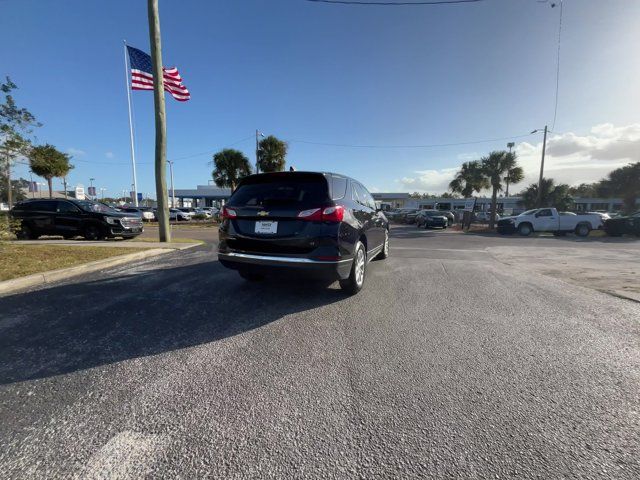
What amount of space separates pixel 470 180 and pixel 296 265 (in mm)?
35207

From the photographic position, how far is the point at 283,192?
13.6ft

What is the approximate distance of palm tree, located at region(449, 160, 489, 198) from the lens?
29.0 meters

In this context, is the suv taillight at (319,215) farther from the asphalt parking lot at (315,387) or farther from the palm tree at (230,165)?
the palm tree at (230,165)

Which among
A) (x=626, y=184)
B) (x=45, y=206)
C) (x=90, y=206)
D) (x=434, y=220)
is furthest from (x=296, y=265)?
(x=626, y=184)

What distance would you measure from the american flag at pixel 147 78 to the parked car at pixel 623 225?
25.3m

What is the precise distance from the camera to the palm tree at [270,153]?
3188 cm

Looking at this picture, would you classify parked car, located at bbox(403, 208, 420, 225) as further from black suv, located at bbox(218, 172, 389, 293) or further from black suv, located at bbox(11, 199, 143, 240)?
black suv, located at bbox(218, 172, 389, 293)

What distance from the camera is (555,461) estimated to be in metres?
1.60

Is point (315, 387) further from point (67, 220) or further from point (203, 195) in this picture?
point (203, 195)

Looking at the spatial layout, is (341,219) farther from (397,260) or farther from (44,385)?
(397,260)

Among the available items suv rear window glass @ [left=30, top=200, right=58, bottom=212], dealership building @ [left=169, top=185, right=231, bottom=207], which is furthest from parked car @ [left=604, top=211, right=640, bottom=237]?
dealership building @ [left=169, top=185, right=231, bottom=207]

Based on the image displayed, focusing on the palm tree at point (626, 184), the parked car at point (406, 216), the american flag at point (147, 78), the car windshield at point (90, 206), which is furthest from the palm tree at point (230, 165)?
the palm tree at point (626, 184)

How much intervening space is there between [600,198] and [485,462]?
82.3 m

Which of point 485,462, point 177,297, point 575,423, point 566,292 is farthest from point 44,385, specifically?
point 566,292
